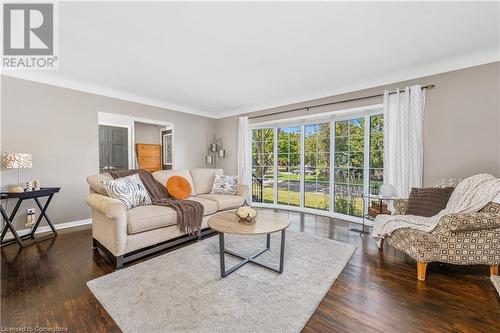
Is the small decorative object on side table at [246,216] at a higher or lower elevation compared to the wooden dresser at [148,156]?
lower

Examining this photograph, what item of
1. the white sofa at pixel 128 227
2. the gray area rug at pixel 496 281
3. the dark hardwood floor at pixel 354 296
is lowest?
the dark hardwood floor at pixel 354 296

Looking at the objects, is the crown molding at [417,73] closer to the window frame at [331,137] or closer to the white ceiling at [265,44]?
the white ceiling at [265,44]

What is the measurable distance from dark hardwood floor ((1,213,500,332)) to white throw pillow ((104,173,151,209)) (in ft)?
2.28

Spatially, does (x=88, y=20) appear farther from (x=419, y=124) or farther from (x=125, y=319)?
(x=419, y=124)

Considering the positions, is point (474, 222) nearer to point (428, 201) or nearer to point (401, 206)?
point (428, 201)

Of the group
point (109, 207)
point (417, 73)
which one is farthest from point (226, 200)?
point (417, 73)

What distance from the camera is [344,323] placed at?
147 centimetres

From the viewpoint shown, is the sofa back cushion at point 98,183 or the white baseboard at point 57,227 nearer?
the sofa back cushion at point 98,183

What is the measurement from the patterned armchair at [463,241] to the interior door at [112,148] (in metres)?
4.91

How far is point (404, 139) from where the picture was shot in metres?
3.04

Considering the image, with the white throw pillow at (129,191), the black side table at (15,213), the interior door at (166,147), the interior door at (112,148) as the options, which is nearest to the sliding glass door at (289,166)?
the white throw pillow at (129,191)

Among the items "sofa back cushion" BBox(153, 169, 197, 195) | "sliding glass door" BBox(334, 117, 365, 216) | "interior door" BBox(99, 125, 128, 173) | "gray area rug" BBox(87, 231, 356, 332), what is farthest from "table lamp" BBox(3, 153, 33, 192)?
Answer: "sliding glass door" BBox(334, 117, 365, 216)

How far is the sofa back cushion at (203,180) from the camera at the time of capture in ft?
12.8

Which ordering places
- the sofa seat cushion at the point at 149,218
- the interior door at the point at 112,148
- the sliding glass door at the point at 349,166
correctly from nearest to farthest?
the sofa seat cushion at the point at 149,218 < the sliding glass door at the point at 349,166 < the interior door at the point at 112,148
